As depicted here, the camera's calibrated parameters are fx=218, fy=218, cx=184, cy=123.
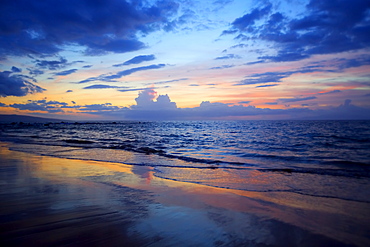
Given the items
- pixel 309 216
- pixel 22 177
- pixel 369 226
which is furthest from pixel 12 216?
pixel 369 226

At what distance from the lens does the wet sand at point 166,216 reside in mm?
3680

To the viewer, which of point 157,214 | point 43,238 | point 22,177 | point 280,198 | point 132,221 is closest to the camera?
point 43,238

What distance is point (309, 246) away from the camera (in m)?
3.60

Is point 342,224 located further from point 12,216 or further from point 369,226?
point 12,216

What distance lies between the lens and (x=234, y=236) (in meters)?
3.86

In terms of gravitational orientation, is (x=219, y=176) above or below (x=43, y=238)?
below

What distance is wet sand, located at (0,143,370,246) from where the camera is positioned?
3680 millimetres

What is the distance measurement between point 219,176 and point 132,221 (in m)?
5.49

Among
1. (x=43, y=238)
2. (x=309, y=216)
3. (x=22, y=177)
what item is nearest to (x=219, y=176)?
(x=309, y=216)

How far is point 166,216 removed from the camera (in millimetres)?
4688

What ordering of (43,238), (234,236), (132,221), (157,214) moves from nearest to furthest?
(43,238), (234,236), (132,221), (157,214)

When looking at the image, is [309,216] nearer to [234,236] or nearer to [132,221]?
[234,236]

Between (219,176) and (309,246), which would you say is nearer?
(309,246)

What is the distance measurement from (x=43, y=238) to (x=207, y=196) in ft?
13.2
